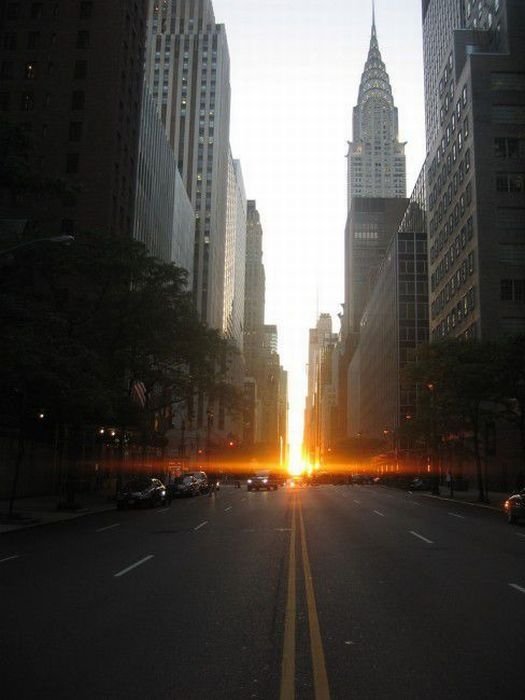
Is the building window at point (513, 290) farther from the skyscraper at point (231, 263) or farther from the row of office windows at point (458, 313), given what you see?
the skyscraper at point (231, 263)

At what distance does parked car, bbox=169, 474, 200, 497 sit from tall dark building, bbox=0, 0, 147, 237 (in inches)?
1089

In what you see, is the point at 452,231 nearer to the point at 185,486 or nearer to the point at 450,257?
the point at 450,257

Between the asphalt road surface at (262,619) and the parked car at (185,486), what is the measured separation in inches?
1163

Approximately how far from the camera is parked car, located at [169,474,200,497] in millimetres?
46906

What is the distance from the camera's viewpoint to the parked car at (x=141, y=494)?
3347 cm

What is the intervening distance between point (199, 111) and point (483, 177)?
96026mm

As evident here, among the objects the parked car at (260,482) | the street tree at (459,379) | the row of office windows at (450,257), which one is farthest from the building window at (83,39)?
the street tree at (459,379)

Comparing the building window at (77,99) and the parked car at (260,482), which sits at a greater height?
the building window at (77,99)

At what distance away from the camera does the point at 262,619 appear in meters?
8.60

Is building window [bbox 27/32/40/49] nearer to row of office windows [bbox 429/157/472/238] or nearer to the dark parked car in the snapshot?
row of office windows [bbox 429/157/472/238]

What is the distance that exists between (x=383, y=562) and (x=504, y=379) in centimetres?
2722

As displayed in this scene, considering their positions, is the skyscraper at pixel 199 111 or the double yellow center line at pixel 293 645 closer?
the double yellow center line at pixel 293 645

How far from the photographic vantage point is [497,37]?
78438 millimetres

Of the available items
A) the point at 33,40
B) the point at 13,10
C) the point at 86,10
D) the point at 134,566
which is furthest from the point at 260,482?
the point at 13,10
